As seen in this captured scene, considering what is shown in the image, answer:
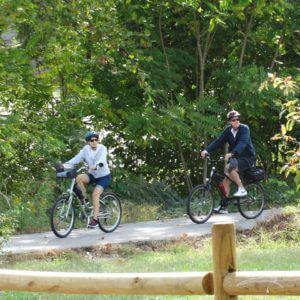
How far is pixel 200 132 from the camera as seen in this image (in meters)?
17.6

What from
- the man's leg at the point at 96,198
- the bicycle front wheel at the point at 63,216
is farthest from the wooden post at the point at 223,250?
the man's leg at the point at 96,198

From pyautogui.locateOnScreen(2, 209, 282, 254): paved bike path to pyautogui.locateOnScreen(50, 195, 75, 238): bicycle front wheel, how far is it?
0.13 metres

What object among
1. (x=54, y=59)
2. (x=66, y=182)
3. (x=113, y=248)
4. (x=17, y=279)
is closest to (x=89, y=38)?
(x=54, y=59)

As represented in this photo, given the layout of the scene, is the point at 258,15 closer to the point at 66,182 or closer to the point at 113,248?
the point at 66,182

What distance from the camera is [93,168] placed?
1327cm

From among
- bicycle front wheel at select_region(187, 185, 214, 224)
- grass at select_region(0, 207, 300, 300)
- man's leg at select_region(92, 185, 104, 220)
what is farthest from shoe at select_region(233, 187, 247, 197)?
man's leg at select_region(92, 185, 104, 220)

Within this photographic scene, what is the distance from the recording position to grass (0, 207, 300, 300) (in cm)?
998

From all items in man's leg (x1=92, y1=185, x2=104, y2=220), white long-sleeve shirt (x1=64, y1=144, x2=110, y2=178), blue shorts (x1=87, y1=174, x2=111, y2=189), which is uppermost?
white long-sleeve shirt (x1=64, y1=144, x2=110, y2=178)

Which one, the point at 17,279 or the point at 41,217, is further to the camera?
the point at 41,217

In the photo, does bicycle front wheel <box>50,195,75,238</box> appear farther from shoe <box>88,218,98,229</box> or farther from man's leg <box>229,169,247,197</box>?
man's leg <box>229,169,247,197</box>

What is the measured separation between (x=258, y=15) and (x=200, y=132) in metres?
2.95

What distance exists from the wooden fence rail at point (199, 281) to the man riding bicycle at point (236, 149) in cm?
1017

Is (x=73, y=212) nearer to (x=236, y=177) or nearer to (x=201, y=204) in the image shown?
(x=201, y=204)

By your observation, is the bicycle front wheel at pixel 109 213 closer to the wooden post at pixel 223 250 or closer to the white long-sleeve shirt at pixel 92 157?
the white long-sleeve shirt at pixel 92 157
